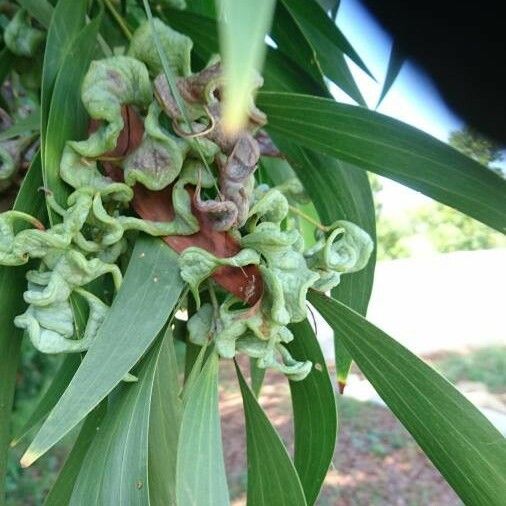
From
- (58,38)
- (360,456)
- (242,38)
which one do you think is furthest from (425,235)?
(242,38)

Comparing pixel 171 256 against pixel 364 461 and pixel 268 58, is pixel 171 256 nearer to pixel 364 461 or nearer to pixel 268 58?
pixel 268 58

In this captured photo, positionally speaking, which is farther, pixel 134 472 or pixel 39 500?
pixel 39 500

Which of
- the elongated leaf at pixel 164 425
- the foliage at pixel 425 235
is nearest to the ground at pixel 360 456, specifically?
the foliage at pixel 425 235

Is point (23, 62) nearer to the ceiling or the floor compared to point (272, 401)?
nearer to the ceiling

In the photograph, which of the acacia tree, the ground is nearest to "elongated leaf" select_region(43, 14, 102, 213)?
the acacia tree

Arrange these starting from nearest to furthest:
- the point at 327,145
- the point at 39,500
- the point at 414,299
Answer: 1. the point at 327,145
2. the point at 39,500
3. the point at 414,299

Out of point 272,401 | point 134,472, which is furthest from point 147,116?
point 272,401

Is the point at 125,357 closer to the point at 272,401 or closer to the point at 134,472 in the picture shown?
the point at 134,472
